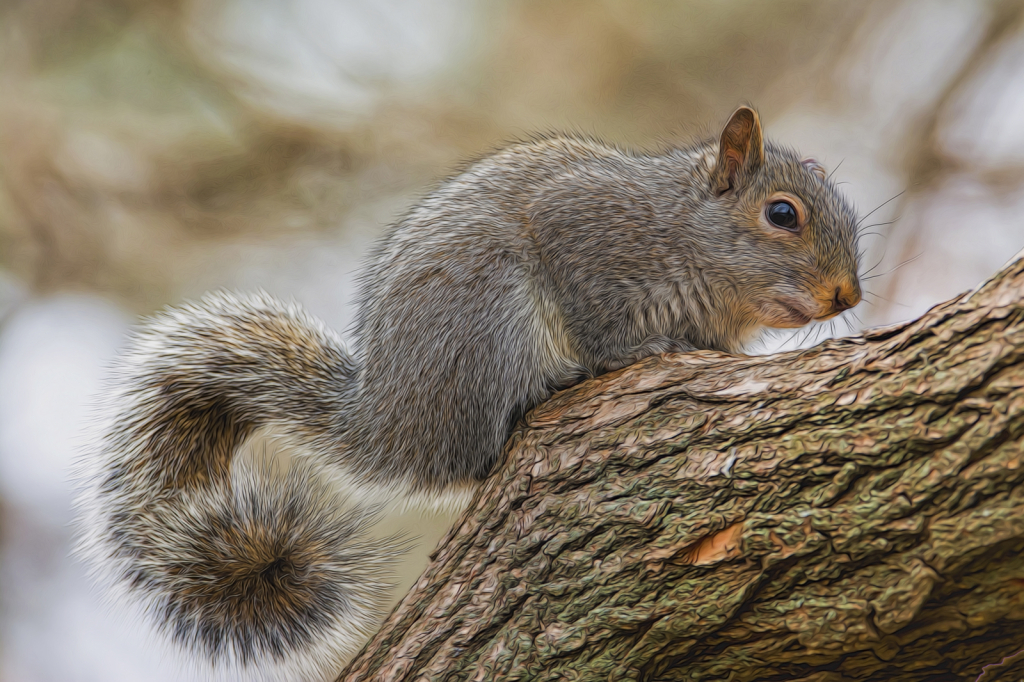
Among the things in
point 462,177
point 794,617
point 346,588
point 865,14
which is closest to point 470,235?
point 462,177

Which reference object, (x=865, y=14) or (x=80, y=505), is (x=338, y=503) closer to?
(x=80, y=505)

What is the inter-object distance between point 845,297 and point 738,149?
0.43 m

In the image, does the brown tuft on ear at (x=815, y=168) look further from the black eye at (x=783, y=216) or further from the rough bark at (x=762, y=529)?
the rough bark at (x=762, y=529)

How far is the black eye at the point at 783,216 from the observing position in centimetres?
171

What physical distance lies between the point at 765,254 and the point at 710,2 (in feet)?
6.36

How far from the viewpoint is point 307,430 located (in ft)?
5.83

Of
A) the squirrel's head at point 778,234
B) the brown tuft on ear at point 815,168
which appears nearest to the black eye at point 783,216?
the squirrel's head at point 778,234

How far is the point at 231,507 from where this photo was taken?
1.64 m

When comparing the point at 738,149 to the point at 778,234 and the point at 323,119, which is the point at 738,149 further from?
the point at 323,119

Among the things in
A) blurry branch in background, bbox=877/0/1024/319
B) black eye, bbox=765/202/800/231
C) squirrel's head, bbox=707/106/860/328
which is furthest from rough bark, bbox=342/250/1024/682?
blurry branch in background, bbox=877/0/1024/319

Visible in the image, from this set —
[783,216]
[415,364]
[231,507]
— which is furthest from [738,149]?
[231,507]

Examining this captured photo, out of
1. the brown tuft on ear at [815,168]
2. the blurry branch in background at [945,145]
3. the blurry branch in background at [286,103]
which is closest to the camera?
the brown tuft on ear at [815,168]

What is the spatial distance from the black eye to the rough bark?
0.46m

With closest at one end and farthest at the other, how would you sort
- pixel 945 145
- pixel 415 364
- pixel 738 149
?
pixel 415 364
pixel 738 149
pixel 945 145
